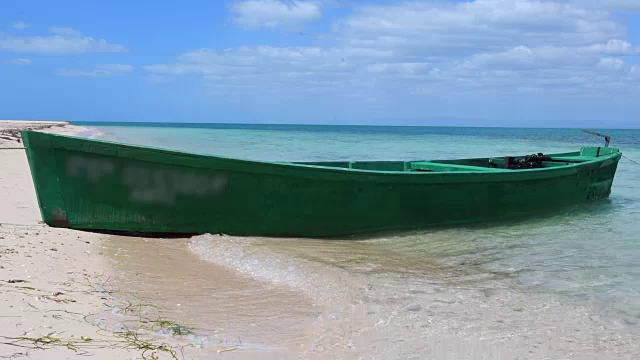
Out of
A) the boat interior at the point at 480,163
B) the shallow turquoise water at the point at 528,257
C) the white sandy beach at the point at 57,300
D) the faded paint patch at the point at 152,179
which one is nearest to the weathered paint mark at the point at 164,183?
the faded paint patch at the point at 152,179

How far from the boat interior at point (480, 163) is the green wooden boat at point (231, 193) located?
114 centimetres

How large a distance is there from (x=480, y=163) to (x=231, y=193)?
7265 mm

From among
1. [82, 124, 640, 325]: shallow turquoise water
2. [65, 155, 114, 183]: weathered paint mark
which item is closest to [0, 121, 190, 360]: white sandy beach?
[65, 155, 114, 183]: weathered paint mark

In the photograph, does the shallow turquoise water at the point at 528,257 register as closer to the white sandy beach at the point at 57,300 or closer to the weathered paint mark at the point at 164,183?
the weathered paint mark at the point at 164,183

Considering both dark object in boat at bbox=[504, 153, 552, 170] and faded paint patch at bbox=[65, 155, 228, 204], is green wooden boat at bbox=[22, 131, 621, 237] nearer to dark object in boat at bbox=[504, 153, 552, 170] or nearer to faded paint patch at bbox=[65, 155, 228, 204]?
faded paint patch at bbox=[65, 155, 228, 204]

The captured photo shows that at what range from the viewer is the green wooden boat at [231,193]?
21.4 ft

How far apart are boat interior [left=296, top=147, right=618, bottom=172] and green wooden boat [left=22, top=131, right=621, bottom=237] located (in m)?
1.14

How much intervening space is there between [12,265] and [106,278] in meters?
0.74

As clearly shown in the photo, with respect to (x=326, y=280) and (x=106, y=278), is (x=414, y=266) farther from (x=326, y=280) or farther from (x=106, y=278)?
(x=106, y=278)

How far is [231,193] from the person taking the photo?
7.16m

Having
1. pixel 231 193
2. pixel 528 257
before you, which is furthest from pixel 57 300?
pixel 528 257

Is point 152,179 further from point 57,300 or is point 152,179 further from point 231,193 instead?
point 57,300

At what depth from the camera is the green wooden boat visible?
6.53 meters

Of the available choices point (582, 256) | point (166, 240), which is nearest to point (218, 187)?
point (166, 240)
